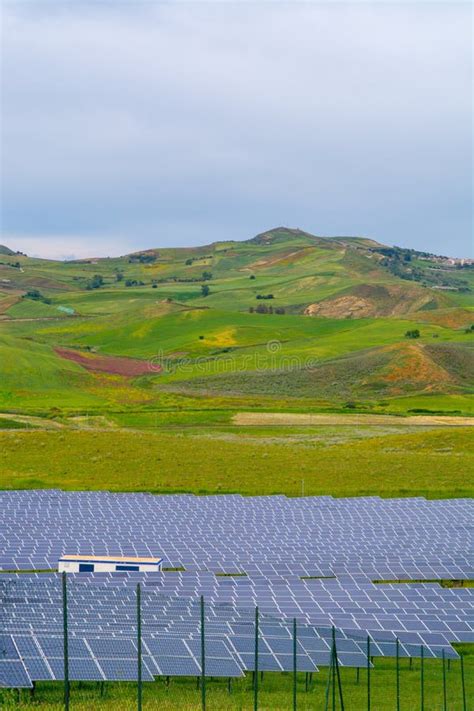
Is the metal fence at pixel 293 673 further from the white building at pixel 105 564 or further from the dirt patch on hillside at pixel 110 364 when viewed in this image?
the dirt patch on hillside at pixel 110 364

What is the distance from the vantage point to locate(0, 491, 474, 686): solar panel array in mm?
22281

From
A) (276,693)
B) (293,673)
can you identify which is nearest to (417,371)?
(276,693)

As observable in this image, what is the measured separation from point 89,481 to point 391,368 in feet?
247

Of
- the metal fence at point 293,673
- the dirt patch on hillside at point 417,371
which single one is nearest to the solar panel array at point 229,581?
the metal fence at point 293,673

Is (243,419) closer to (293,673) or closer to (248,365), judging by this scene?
(248,365)

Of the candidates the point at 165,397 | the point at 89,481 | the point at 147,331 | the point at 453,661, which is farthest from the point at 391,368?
the point at 453,661

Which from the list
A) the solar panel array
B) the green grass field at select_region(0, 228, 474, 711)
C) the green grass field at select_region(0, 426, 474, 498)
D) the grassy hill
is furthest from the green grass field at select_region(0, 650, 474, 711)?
the grassy hill

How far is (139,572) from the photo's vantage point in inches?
1318

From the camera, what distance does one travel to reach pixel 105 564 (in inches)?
1420

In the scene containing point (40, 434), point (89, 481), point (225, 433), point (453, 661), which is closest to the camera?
point (453, 661)

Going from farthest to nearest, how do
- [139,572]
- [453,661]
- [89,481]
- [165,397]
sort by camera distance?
[165,397], [89,481], [139,572], [453,661]

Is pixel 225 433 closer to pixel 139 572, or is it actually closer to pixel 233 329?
pixel 139 572

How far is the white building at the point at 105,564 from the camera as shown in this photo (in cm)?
3522

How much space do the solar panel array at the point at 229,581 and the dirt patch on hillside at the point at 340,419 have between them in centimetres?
4193
